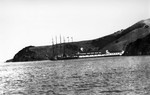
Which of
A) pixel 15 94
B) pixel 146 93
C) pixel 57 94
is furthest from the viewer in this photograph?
pixel 15 94

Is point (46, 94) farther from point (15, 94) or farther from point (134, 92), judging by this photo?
point (134, 92)

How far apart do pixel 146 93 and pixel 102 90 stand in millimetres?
8384

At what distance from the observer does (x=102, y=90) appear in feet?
185

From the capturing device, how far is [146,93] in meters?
49.9

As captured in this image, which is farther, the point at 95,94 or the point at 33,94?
the point at 33,94

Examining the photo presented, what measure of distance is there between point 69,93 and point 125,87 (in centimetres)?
879

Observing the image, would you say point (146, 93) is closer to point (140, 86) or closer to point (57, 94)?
point (140, 86)

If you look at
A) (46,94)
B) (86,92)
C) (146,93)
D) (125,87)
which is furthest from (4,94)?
(146,93)

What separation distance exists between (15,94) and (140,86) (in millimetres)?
18987

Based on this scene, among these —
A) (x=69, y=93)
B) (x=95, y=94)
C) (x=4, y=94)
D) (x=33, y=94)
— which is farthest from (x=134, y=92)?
(x=4, y=94)

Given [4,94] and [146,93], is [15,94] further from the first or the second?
[146,93]

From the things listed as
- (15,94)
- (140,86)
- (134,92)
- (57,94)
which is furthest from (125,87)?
(15,94)

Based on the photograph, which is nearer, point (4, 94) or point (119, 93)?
point (119, 93)

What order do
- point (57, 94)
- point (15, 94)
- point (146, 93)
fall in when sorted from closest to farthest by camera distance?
point (146, 93), point (57, 94), point (15, 94)
